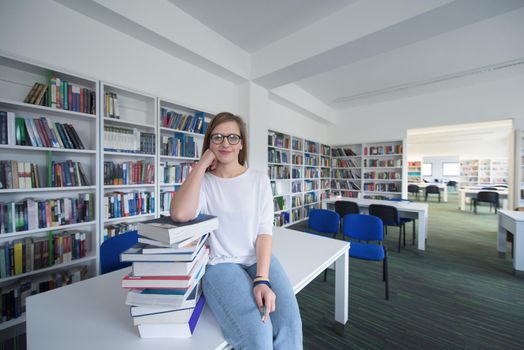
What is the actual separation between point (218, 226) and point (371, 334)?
1711mm

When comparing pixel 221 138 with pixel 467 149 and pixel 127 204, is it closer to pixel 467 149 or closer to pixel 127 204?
pixel 127 204

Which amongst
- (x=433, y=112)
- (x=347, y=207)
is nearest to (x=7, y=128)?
(x=347, y=207)

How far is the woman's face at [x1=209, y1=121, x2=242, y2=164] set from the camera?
102 cm

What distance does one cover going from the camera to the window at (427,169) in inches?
512

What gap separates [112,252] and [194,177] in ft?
3.02

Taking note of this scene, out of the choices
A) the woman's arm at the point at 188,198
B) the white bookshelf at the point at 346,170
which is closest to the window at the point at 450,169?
the white bookshelf at the point at 346,170

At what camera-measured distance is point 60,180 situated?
1.96 m

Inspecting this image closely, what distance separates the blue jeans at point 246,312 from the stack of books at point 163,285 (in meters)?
0.10

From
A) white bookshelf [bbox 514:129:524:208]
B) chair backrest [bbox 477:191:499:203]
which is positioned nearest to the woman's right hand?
white bookshelf [bbox 514:129:524:208]

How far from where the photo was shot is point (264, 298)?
0.81m

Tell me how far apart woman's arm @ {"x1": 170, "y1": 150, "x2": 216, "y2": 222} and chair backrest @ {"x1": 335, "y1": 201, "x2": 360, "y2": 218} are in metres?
3.51

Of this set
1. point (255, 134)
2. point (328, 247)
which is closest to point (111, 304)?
point (328, 247)

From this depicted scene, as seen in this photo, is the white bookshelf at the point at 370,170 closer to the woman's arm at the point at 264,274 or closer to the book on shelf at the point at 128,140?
the book on shelf at the point at 128,140

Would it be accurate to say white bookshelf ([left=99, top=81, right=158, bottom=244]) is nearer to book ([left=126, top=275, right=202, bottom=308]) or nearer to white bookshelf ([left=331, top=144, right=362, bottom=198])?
book ([left=126, top=275, right=202, bottom=308])
